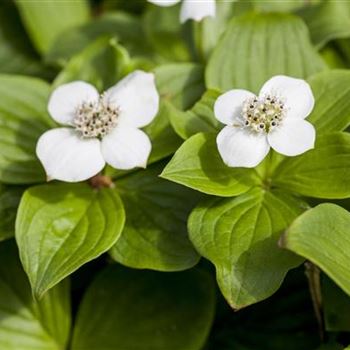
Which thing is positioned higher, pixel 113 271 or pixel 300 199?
Result: pixel 300 199

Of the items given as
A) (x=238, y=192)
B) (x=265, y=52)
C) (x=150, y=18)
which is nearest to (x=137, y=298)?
(x=238, y=192)

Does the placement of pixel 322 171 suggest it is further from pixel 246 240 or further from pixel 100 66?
pixel 100 66

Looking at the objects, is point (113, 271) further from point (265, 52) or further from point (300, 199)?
point (265, 52)

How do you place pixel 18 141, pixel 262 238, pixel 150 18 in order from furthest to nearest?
pixel 150 18 < pixel 18 141 < pixel 262 238

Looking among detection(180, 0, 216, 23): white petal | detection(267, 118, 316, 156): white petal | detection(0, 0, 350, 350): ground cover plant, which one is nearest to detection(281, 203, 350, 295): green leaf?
detection(0, 0, 350, 350): ground cover plant

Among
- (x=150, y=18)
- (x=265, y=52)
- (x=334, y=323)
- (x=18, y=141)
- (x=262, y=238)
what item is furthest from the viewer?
(x=150, y=18)

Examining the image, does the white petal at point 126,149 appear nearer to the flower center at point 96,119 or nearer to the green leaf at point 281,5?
the flower center at point 96,119

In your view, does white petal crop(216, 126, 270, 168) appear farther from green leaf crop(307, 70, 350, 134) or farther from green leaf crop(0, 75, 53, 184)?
green leaf crop(0, 75, 53, 184)

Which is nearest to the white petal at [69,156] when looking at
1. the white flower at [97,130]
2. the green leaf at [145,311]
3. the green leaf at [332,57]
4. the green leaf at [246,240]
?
the white flower at [97,130]
